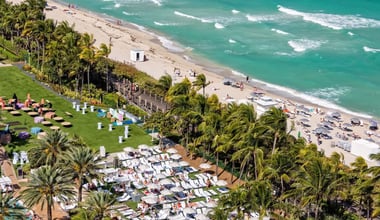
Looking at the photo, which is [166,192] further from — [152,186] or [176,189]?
[152,186]

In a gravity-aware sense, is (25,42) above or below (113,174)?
above

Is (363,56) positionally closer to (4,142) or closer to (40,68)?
(40,68)

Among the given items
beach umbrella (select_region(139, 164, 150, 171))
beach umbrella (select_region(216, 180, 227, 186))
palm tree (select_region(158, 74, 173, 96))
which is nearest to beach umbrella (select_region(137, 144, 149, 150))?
→ beach umbrella (select_region(139, 164, 150, 171))

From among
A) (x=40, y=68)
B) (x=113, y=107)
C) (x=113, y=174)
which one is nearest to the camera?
(x=113, y=174)

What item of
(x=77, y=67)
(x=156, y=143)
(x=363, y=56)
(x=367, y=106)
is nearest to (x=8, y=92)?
(x=77, y=67)

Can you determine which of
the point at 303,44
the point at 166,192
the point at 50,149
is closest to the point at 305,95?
the point at 303,44
